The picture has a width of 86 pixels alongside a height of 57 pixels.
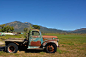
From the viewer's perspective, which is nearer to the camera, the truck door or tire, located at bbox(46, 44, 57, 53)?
the truck door

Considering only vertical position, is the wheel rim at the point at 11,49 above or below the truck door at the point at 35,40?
below

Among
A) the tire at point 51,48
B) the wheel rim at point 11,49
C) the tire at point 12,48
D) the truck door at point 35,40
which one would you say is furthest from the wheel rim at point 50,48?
the wheel rim at point 11,49

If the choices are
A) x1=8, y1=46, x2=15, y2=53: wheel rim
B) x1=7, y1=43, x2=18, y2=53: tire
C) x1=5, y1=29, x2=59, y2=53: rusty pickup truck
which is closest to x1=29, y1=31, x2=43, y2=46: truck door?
x1=5, y1=29, x2=59, y2=53: rusty pickup truck

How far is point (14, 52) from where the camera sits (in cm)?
722

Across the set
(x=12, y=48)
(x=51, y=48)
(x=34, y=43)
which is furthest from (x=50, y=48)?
(x=12, y=48)

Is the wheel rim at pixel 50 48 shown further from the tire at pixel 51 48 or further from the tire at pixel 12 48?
the tire at pixel 12 48

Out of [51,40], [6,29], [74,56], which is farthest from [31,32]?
[6,29]

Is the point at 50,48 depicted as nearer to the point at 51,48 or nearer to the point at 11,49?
the point at 51,48

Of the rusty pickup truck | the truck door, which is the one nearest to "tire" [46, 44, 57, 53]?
the rusty pickup truck

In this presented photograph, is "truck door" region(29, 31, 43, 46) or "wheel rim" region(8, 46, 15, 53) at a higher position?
"truck door" region(29, 31, 43, 46)

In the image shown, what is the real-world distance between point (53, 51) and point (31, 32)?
267 centimetres

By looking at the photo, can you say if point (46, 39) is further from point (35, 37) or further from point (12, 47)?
point (12, 47)

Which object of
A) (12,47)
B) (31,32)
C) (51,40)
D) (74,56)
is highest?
(31,32)

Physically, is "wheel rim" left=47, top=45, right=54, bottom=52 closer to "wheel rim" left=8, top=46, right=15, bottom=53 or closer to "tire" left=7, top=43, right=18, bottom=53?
"tire" left=7, top=43, right=18, bottom=53
